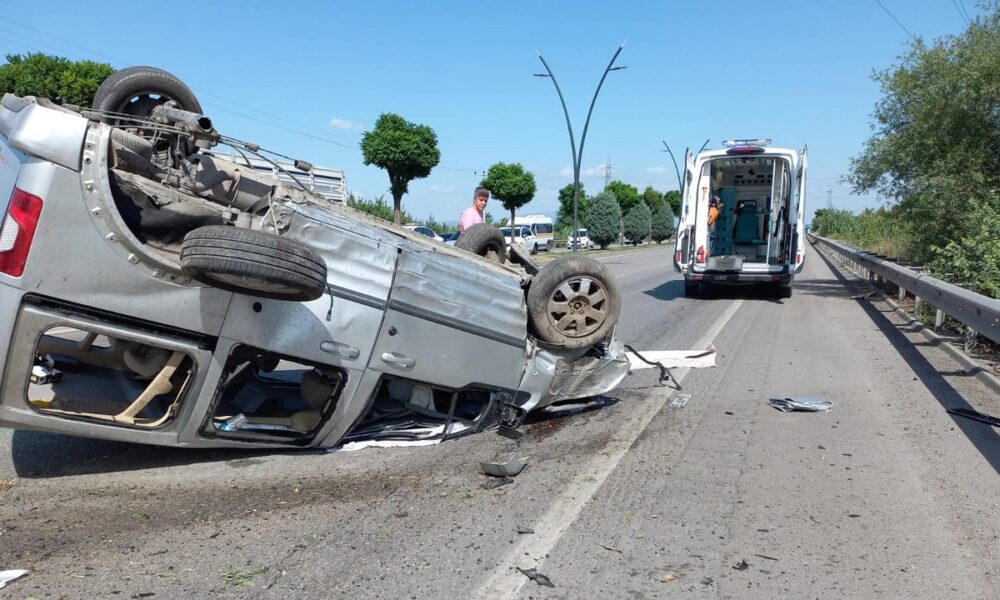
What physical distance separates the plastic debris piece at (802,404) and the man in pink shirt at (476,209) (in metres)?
3.96

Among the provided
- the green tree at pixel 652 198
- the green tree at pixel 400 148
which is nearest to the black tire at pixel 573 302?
the green tree at pixel 400 148

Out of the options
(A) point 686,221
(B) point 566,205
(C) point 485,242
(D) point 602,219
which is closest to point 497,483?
(C) point 485,242

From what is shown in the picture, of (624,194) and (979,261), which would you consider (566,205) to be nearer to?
(624,194)

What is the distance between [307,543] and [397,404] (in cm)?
147

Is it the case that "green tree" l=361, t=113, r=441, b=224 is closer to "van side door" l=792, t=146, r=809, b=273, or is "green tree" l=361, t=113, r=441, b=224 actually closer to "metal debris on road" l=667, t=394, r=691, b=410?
"van side door" l=792, t=146, r=809, b=273

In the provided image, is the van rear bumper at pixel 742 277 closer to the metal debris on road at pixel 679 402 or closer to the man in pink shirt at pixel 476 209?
the man in pink shirt at pixel 476 209

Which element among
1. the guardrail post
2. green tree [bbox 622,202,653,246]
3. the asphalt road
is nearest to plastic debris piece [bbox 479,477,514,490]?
the asphalt road

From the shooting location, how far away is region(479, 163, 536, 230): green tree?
42.9 metres

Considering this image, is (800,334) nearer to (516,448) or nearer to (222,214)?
(516,448)

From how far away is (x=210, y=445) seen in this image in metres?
4.04

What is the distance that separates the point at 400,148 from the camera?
35.1 m

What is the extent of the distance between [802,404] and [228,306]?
14.1ft

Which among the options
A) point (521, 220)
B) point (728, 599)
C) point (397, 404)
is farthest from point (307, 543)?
point (521, 220)

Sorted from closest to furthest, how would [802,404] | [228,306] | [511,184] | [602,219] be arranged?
1. [228,306]
2. [802,404]
3. [511,184]
4. [602,219]
